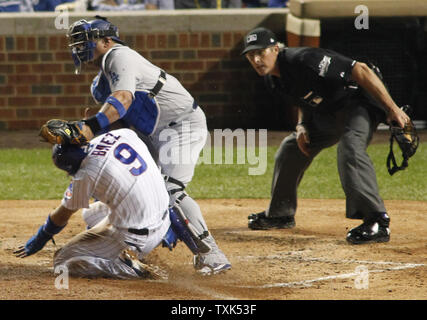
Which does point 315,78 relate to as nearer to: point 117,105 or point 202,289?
point 117,105

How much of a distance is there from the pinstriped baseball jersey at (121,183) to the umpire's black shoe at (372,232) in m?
1.90

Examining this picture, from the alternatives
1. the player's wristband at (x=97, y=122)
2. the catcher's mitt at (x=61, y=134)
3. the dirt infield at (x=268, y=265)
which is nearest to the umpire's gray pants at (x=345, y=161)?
the dirt infield at (x=268, y=265)

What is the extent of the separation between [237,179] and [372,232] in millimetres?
3403

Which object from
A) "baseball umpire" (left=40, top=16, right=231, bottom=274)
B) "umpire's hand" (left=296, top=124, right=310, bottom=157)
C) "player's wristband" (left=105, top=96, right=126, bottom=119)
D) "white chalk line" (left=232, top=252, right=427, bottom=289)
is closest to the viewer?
"white chalk line" (left=232, top=252, right=427, bottom=289)

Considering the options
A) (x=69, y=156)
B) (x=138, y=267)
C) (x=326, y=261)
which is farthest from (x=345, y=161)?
(x=69, y=156)

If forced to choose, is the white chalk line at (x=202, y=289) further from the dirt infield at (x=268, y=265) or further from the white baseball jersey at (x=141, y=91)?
the white baseball jersey at (x=141, y=91)

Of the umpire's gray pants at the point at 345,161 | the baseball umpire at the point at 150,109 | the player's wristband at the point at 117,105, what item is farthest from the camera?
the umpire's gray pants at the point at 345,161

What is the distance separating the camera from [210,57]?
12945mm

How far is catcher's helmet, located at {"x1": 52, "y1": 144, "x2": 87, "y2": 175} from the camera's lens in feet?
17.5

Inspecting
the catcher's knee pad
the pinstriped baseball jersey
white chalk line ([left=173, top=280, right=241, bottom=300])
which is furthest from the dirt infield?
the pinstriped baseball jersey

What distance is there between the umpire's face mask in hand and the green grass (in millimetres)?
2664

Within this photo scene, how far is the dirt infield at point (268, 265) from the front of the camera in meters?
5.44

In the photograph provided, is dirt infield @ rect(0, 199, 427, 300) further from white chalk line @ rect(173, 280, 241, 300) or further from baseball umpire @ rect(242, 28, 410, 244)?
baseball umpire @ rect(242, 28, 410, 244)

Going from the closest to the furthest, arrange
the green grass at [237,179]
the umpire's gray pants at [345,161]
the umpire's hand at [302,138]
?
the umpire's gray pants at [345,161] < the umpire's hand at [302,138] < the green grass at [237,179]
